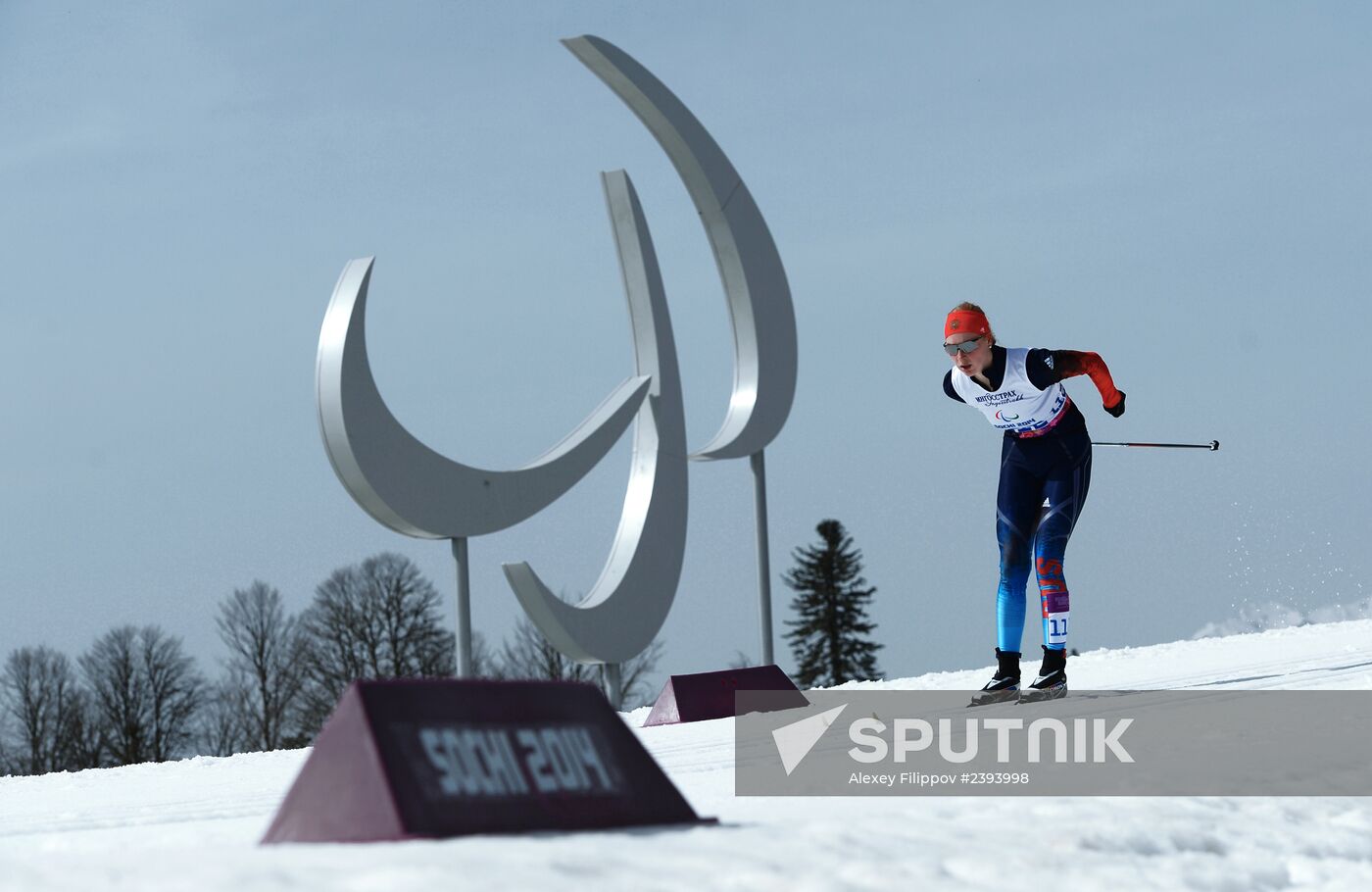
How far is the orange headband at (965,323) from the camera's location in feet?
27.7

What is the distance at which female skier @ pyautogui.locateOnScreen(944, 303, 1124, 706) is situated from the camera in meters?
8.41

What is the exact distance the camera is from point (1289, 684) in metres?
8.67

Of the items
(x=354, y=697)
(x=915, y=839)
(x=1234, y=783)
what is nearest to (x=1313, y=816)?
(x=1234, y=783)

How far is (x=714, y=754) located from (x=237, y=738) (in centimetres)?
4114

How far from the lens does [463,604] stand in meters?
12.7

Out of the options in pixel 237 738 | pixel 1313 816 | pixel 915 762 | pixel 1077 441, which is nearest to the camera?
pixel 1313 816

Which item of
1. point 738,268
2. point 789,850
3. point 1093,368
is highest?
point 738,268

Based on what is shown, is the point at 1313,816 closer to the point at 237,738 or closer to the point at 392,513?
the point at 392,513

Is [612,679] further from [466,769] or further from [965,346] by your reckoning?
[466,769]

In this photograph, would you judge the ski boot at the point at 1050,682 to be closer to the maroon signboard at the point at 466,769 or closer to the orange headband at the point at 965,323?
the orange headband at the point at 965,323

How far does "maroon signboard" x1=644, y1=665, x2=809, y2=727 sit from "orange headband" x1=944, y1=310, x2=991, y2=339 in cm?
261

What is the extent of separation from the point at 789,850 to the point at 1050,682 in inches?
194

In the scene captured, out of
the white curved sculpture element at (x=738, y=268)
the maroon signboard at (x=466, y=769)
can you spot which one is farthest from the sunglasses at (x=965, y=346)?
the white curved sculpture element at (x=738, y=268)

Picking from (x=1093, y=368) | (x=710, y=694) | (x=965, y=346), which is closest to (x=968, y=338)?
(x=965, y=346)
